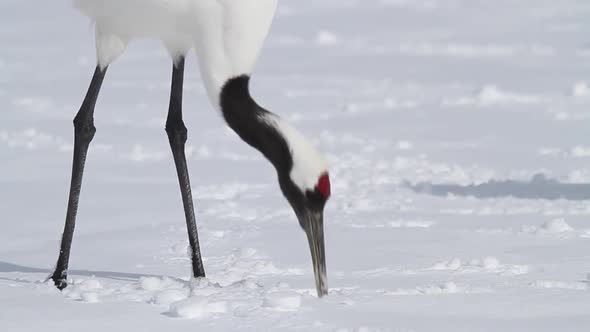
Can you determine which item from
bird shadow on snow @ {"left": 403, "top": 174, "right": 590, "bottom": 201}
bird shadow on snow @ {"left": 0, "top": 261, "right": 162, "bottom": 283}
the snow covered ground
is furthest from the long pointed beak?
bird shadow on snow @ {"left": 403, "top": 174, "right": 590, "bottom": 201}

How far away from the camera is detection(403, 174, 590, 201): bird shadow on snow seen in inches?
305

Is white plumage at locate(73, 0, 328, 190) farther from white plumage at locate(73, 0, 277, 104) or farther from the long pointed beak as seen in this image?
the long pointed beak

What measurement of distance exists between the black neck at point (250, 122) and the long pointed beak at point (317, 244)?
0.23 meters

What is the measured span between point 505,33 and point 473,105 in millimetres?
6111

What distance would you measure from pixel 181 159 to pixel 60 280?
86 cm

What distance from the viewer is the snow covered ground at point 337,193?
4.39 meters

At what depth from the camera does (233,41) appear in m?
4.74

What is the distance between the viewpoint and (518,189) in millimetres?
7996

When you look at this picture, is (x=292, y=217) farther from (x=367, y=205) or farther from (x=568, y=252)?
(x=568, y=252)

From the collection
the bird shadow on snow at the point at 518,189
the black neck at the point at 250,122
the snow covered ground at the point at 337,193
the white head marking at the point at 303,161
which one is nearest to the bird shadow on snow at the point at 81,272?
the snow covered ground at the point at 337,193

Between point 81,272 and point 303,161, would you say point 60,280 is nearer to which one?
point 81,272

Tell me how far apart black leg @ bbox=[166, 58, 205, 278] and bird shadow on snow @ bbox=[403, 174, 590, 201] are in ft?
9.47

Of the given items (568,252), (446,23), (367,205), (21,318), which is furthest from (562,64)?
(21,318)

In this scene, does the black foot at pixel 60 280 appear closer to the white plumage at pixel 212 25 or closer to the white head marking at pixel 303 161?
the white plumage at pixel 212 25
